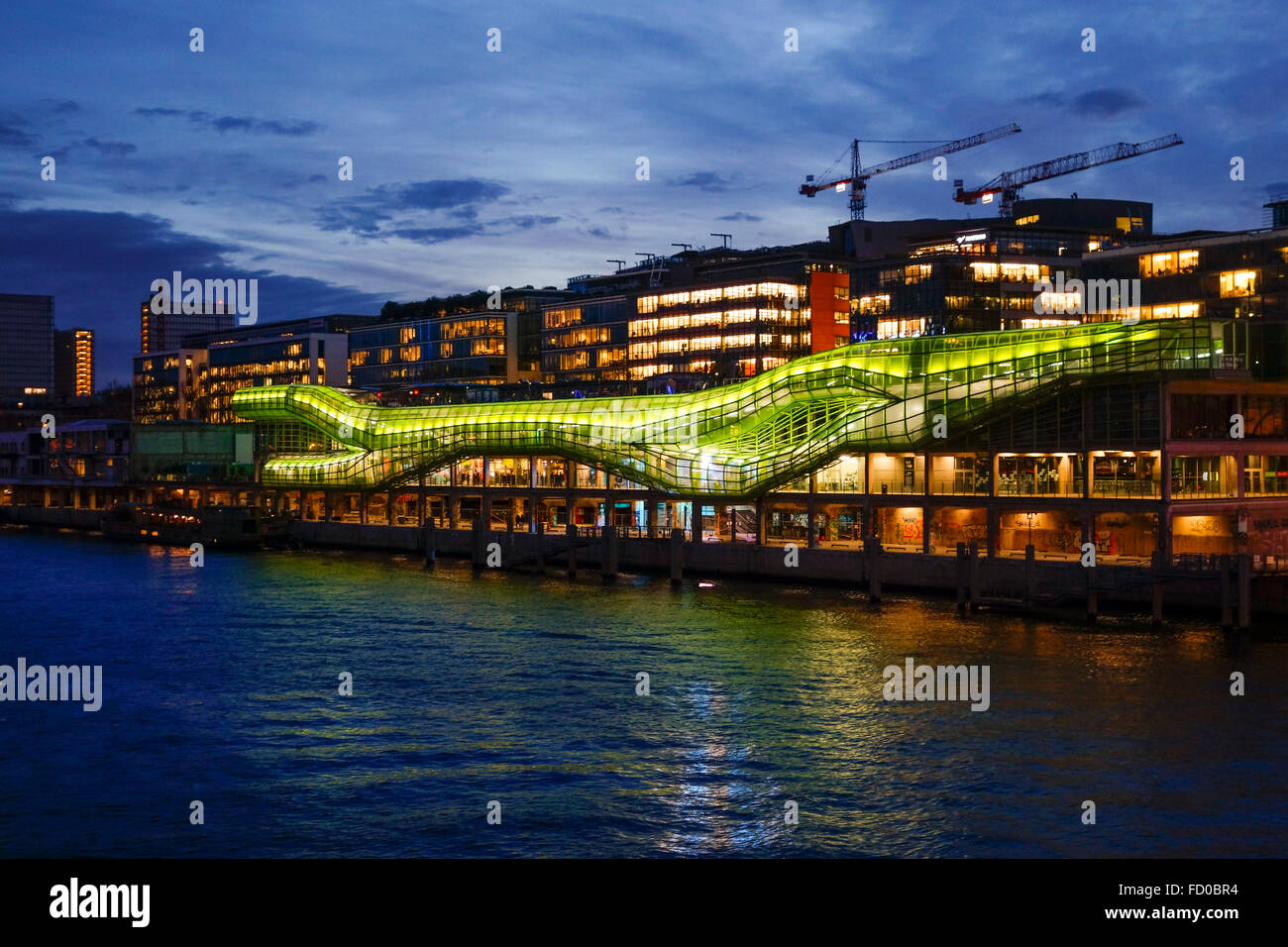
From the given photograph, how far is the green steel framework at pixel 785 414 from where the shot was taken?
67.8 m

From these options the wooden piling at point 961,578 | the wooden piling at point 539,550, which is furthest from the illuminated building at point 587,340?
the wooden piling at point 961,578

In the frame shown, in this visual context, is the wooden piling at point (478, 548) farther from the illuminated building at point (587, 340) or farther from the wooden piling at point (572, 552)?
the illuminated building at point (587, 340)

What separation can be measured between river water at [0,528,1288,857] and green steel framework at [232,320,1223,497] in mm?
14959

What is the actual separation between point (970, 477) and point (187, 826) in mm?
50898

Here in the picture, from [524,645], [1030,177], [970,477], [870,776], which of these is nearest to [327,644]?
[524,645]

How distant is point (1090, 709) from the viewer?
40.4m

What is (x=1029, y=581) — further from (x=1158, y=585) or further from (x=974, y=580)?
(x=1158, y=585)

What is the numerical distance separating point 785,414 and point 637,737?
4625 centimetres

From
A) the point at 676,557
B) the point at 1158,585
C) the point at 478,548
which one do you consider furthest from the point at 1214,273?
the point at 478,548

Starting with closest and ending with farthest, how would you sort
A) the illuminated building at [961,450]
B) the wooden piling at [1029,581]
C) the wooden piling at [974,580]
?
the wooden piling at [1029,581] → the wooden piling at [974,580] → the illuminated building at [961,450]

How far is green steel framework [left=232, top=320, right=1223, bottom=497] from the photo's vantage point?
6781cm

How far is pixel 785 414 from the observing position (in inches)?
3236

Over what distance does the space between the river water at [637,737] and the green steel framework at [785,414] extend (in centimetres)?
1496
